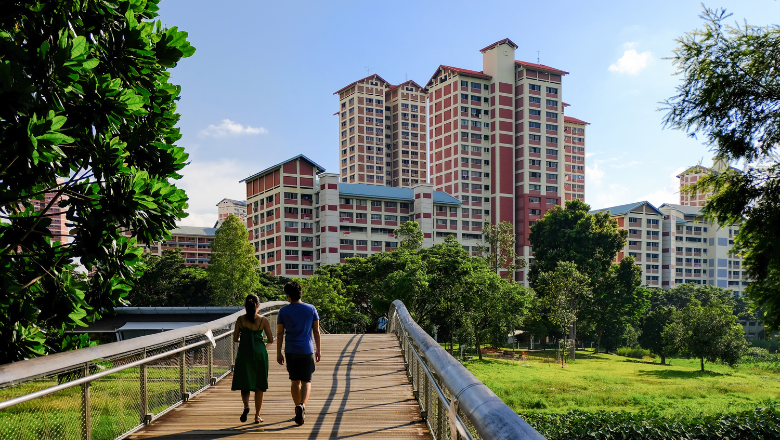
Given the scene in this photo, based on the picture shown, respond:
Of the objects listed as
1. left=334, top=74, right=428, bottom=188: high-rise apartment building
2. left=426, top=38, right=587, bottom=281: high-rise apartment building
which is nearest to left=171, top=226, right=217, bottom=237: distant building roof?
left=334, top=74, right=428, bottom=188: high-rise apartment building

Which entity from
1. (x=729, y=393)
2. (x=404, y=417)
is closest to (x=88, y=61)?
(x=404, y=417)

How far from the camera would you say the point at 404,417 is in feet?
21.7

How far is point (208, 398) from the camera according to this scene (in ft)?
26.0

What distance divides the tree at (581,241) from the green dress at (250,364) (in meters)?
54.8

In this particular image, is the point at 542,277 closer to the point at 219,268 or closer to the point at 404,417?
the point at 219,268

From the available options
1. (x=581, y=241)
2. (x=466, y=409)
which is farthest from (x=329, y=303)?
(x=466, y=409)

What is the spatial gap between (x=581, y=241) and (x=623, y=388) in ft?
94.5

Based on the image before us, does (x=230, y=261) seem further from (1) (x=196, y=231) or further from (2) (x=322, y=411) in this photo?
(1) (x=196, y=231)

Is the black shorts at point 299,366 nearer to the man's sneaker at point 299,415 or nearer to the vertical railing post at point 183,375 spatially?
the man's sneaker at point 299,415

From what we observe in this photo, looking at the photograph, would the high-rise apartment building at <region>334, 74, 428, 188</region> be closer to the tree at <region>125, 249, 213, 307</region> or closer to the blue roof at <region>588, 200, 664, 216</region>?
the blue roof at <region>588, 200, 664, 216</region>

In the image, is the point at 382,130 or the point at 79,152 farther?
the point at 382,130

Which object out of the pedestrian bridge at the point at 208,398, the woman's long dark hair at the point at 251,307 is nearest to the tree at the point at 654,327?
the pedestrian bridge at the point at 208,398

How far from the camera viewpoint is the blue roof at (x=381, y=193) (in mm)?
80306

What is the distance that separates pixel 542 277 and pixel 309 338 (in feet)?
160
